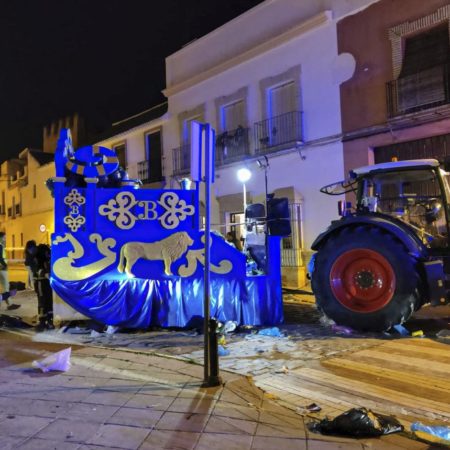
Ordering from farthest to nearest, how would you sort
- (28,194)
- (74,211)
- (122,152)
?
(28,194)
(122,152)
(74,211)

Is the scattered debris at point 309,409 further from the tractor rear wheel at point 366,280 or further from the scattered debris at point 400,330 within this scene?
the scattered debris at point 400,330

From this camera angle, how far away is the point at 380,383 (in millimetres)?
4797

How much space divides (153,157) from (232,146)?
535cm

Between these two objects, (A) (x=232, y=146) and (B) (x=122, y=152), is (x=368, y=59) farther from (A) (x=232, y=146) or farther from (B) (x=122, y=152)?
(B) (x=122, y=152)

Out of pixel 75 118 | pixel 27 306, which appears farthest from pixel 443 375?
pixel 75 118

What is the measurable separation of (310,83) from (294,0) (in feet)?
8.82

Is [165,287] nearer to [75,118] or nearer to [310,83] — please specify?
[310,83]

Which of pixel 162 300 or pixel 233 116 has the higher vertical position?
pixel 233 116

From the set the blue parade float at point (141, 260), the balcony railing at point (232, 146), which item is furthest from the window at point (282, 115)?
the blue parade float at point (141, 260)

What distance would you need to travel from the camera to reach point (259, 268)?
8.34m

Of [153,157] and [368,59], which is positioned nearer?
[368,59]

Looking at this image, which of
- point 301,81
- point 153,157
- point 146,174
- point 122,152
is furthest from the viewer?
point 122,152

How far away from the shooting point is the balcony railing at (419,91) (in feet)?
39.4

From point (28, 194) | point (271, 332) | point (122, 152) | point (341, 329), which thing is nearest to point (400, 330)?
point (341, 329)
